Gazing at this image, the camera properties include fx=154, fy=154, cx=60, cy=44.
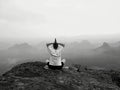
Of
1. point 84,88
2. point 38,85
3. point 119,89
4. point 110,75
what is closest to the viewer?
point 38,85

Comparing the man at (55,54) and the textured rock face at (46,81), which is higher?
the man at (55,54)

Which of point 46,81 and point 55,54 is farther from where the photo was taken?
point 55,54

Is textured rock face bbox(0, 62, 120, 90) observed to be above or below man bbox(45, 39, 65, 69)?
below

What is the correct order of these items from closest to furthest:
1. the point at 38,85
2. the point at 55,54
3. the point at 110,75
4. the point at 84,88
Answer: the point at 38,85 → the point at 84,88 → the point at 55,54 → the point at 110,75

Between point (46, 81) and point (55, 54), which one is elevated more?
point (55, 54)

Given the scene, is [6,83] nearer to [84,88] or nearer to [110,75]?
[84,88]

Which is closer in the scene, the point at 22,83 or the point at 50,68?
the point at 22,83

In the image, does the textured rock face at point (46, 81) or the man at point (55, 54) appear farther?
the man at point (55, 54)

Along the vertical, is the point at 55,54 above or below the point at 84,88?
above

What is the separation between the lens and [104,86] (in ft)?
46.2

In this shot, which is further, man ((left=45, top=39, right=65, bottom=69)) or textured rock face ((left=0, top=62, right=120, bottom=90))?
man ((left=45, top=39, right=65, bottom=69))

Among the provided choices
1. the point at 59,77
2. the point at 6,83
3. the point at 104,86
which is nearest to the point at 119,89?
the point at 104,86

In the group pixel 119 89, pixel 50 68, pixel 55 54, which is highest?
pixel 55 54

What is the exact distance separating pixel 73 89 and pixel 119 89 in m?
4.48
